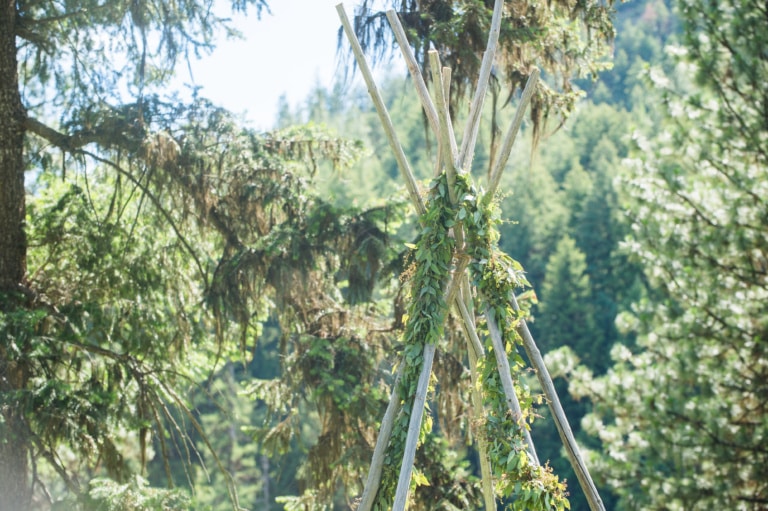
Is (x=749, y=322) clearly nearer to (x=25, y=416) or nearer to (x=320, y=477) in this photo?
(x=320, y=477)

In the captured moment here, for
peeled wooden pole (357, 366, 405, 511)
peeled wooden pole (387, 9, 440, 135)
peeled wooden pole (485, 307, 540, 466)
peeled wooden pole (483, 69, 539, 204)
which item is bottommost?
peeled wooden pole (357, 366, 405, 511)

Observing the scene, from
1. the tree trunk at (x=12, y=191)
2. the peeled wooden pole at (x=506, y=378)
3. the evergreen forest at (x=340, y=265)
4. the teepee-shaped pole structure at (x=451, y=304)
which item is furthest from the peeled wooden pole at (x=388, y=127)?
the tree trunk at (x=12, y=191)

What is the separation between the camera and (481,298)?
4.23 m

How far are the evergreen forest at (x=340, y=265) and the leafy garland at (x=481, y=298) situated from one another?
15 mm

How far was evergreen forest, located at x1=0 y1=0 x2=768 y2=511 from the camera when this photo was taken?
17.3 ft

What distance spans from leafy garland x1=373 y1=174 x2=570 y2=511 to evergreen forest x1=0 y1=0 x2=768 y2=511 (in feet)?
0.05

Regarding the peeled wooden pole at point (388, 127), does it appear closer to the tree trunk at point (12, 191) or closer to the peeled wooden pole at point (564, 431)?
the peeled wooden pole at point (564, 431)

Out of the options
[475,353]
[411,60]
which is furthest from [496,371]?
[411,60]

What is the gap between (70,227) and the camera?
6461mm

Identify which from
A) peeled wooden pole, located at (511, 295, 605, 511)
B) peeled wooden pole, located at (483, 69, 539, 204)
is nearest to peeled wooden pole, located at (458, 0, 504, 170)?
peeled wooden pole, located at (483, 69, 539, 204)

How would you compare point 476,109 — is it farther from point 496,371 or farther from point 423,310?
point 496,371

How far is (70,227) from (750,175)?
5.40 m

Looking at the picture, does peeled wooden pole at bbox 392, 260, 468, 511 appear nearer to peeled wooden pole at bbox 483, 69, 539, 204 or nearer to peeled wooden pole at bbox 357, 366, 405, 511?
peeled wooden pole at bbox 357, 366, 405, 511

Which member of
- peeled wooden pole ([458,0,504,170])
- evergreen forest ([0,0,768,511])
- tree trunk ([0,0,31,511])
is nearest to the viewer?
peeled wooden pole ([458,0,504,170])
